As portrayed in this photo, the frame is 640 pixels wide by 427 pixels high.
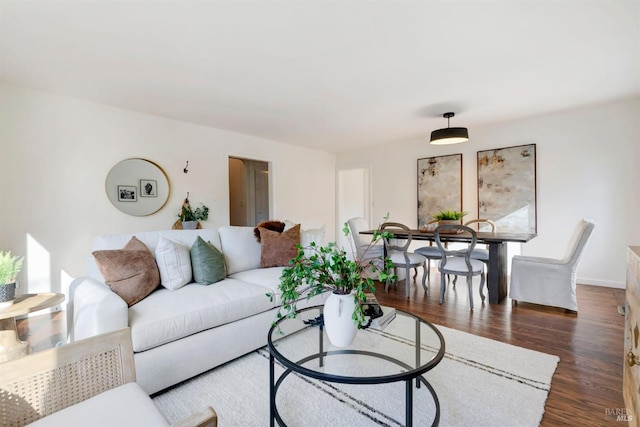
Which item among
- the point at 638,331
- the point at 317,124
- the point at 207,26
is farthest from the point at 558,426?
the point at 317,124

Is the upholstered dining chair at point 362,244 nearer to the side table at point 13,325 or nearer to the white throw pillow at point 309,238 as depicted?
the white throw pillow at point 309,238

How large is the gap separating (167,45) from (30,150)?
2097 mm

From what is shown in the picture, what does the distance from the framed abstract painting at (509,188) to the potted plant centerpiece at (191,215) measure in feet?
14.3

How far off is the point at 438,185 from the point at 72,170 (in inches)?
207

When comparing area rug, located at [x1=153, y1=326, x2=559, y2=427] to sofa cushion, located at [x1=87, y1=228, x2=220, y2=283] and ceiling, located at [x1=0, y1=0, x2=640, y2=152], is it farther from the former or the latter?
ceiling, located at [x1=0, y1=0, x2=640, y2=152]

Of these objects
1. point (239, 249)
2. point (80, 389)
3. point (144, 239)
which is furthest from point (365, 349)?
point (144, 239)

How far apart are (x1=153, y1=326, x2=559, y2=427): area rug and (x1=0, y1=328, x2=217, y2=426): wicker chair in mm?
589

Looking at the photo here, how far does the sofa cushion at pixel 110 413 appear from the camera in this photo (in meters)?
0.90

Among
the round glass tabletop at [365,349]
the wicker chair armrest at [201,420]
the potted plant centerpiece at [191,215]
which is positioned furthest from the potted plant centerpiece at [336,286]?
the potted plant centerpiece at [191,215]

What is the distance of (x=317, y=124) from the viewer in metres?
4.39

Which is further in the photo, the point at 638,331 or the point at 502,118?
the point at 502,118

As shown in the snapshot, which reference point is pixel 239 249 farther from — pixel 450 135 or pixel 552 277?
pixel 552 277

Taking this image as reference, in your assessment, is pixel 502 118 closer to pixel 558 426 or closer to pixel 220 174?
pixel 558 426

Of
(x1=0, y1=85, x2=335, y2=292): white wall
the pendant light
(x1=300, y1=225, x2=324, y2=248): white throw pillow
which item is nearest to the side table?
(x1=0, y1=85, x2=335, y2=292): white wall
